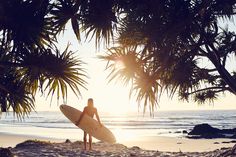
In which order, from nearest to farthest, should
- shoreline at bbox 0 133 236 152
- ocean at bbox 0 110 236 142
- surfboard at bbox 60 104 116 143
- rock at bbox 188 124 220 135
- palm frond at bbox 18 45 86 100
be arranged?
palm frond at bbox 18 45 86 100 < surfboard at bbox 60 104 116 143 < shoreline at bbox 0 133 236 152 < ocean at bbox 0 110 236 142 < rock at bbox 188 124 220 135

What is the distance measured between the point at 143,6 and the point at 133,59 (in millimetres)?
1881

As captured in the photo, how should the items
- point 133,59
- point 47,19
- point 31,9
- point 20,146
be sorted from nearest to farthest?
point 31,9 → point 47,19 → point 133,59 → point 20,146

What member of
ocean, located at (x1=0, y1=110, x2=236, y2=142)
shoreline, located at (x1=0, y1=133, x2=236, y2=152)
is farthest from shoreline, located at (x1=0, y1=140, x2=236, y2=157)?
shoreline, located at (x1=0, y1=133, x2=236, y2=152)

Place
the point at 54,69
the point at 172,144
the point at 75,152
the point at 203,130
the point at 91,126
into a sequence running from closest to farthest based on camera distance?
the point at 54,69 < the point at 75,152 < the point at 91,126 < the point at 172,144 < the point at 203,130

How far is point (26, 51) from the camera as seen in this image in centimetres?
859

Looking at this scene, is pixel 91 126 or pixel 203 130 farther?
pixel 203 130

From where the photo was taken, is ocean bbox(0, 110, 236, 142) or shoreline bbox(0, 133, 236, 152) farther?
ocean bbox(0, 110, 236, 142)

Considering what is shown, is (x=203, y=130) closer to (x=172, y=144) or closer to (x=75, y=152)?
(x=172, y=144)

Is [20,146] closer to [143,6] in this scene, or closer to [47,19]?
[47,19]

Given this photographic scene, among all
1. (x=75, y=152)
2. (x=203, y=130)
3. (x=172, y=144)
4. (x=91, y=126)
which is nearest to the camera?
(x=75, y=152)

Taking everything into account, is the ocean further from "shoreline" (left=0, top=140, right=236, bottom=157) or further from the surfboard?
the surfboard

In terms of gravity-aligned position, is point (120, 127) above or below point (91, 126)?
below

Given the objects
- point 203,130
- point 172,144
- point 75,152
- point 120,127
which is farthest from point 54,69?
point 120,127

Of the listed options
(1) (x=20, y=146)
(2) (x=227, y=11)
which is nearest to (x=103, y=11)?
(2) (x=227, y=11)
